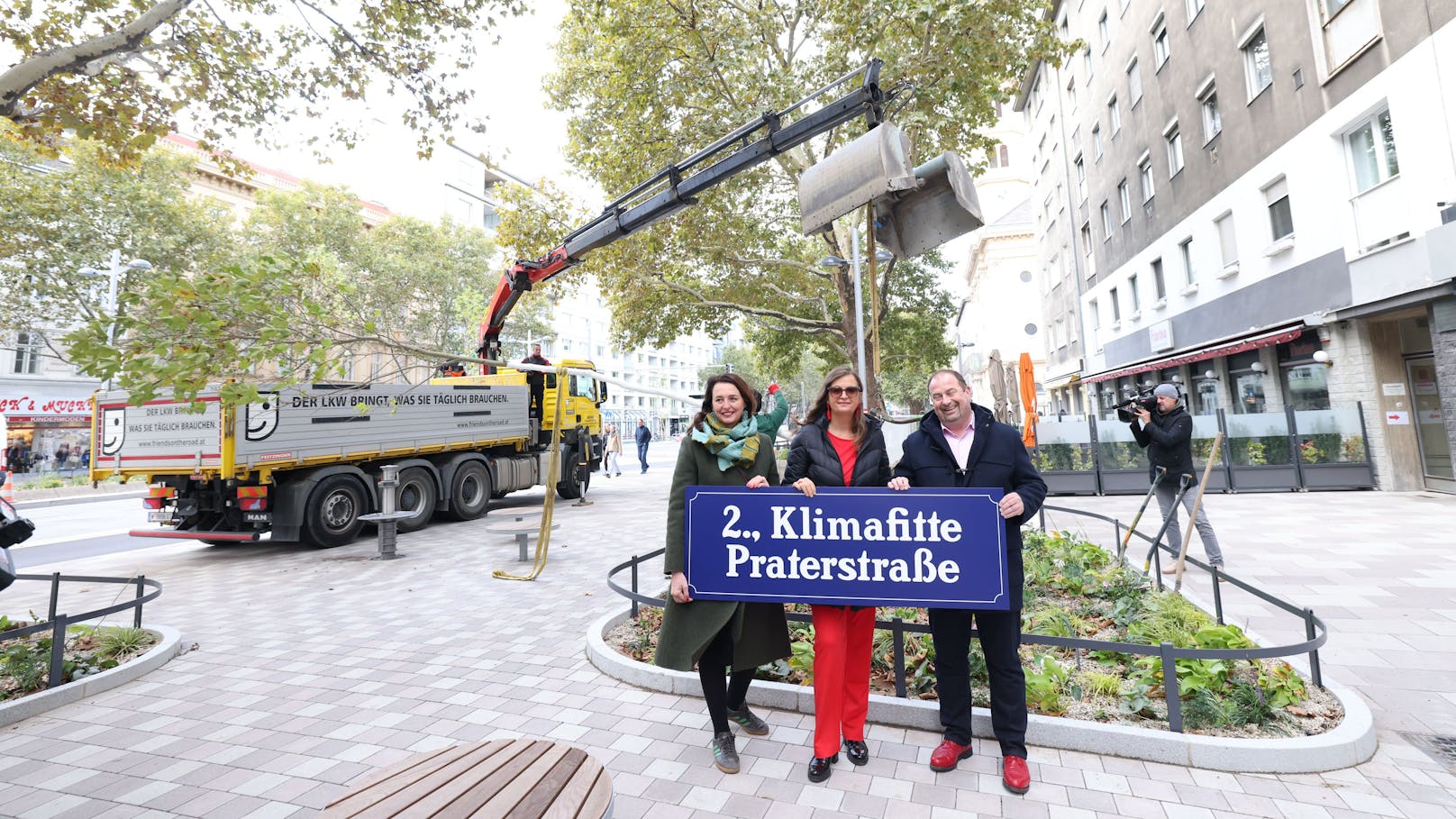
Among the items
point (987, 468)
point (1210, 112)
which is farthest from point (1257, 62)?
point (987, 468)

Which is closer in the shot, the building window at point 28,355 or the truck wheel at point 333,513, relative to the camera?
the truck wheel at point 333,513

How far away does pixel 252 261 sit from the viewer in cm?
353

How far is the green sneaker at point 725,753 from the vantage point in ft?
9.45

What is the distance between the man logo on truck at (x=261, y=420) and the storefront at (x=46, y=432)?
27140 millimetres

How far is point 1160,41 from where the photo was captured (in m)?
17.2

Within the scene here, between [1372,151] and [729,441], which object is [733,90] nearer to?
[729,441]

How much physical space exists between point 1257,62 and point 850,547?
54.1ft

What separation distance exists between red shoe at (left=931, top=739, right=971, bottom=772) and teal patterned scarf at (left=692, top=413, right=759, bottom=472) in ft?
4.98

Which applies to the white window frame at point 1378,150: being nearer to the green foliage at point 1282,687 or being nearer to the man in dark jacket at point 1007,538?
the green foliage at point 1282,687

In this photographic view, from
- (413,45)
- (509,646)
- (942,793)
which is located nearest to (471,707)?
(509,646)

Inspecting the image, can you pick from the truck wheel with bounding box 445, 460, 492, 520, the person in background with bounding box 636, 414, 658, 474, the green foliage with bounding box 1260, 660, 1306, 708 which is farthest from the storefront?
the green foliage with bounding box 1260, 660, 1306, 708

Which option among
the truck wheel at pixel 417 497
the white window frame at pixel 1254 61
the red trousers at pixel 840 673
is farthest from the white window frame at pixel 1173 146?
the truck wheel at pixel 417 497

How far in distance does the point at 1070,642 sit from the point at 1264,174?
571 inches

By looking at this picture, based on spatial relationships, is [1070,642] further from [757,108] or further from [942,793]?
[757,108]
